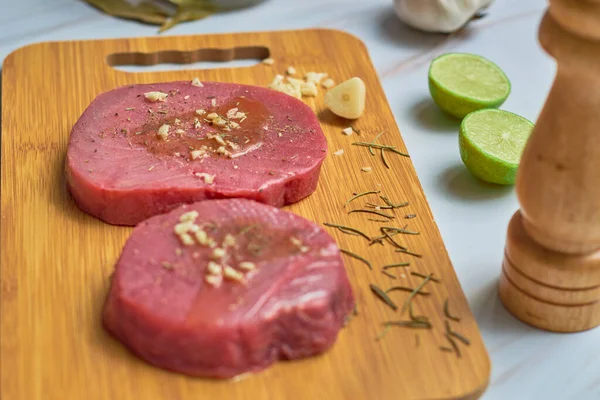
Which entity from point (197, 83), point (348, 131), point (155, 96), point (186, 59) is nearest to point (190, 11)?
point (186, 59)

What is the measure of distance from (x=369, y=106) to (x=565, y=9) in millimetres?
1357

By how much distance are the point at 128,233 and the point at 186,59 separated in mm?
1145

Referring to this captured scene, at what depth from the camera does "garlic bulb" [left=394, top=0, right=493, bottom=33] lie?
150 inches

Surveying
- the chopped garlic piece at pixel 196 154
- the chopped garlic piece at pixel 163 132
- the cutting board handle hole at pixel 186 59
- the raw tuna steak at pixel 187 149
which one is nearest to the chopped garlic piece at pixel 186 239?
the raw tuna steak at pixel 187 149

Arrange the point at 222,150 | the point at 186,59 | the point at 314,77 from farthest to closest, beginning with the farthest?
the point at 186,59 < the point at 314,77 < the point at 222,150

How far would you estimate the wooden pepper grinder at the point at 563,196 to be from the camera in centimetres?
208

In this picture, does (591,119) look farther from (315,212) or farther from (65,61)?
(65,61)

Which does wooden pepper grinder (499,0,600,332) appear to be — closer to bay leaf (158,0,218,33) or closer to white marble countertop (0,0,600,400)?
white marble countertop (0,0,600,400)

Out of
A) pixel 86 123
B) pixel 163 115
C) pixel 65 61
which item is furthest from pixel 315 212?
pixel 65 61

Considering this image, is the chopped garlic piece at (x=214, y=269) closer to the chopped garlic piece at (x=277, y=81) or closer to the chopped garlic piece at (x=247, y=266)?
the chopped garlic piece at (x=247, y=266)

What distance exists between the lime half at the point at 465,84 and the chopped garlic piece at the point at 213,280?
4.82 feet

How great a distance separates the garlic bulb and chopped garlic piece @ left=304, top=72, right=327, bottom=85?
68 centimetres

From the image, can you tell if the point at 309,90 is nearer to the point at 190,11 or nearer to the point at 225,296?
the point at 190,11

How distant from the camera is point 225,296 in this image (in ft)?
7.39
